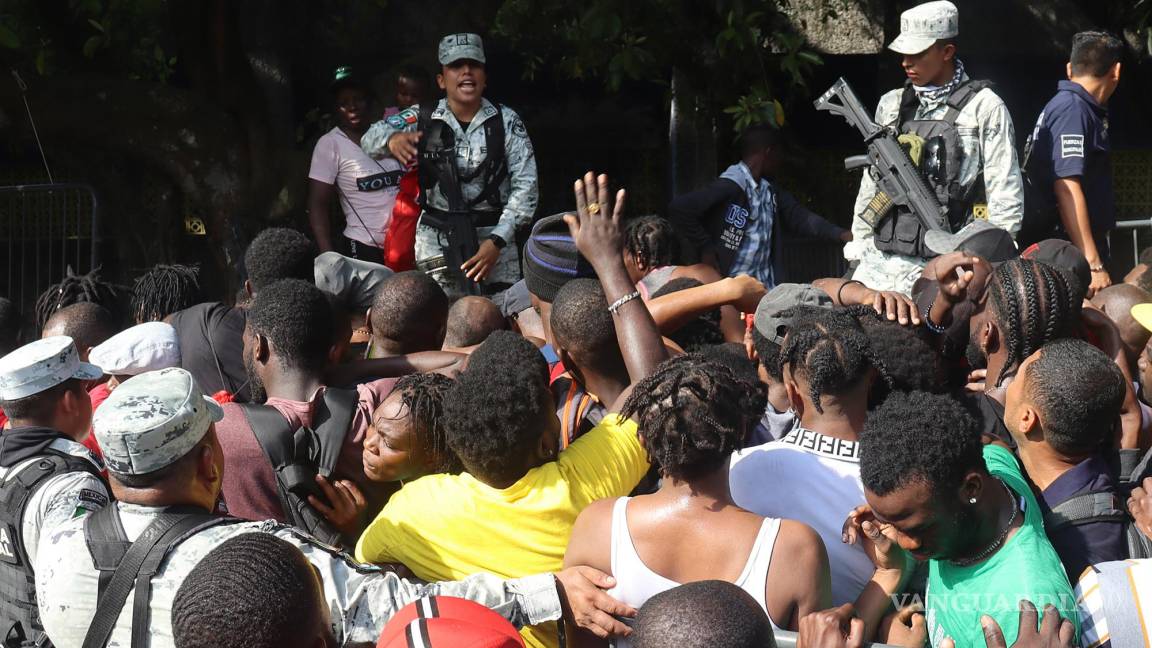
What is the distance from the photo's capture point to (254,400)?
3988mm

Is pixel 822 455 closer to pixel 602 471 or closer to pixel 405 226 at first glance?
pixel 602 471

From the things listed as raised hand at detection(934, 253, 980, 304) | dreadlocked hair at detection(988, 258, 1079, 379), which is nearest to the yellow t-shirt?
dreadlocked hair at detection(988, 258, 1079, 379)

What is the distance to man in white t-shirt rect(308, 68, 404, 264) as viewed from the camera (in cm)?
724

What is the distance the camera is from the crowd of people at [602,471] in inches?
96.6

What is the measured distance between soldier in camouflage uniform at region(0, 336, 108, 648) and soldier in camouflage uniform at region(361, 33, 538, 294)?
3.11 meters

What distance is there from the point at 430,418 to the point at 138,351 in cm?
146

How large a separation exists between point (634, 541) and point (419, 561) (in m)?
0.60

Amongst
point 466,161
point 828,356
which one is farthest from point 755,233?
point 828,356

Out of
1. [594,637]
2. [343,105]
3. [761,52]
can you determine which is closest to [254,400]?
[594,637]

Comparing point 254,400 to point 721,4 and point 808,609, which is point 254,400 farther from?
point 721,4

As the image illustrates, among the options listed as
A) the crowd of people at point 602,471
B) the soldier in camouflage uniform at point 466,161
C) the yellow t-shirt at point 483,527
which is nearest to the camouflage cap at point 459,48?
the soldier in camouflage uniform at point 466,161

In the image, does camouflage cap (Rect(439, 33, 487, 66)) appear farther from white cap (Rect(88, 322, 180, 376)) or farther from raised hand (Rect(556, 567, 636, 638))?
raised hand (Rect(556, 567, 636, 638))

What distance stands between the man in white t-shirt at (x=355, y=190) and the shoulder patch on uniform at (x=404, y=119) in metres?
0.49

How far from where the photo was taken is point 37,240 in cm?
955
